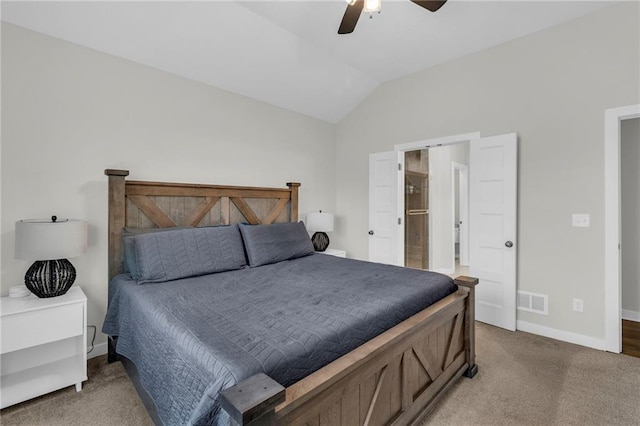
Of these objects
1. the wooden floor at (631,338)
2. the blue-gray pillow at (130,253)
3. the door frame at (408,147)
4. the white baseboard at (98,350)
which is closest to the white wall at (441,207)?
the door frame at (408,147)

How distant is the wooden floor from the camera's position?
2.69 meters

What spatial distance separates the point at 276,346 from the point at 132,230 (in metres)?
2.03

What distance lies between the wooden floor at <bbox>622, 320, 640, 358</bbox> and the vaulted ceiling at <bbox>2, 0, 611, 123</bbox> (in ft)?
9.85

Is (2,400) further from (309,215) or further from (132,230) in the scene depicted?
(309,215)

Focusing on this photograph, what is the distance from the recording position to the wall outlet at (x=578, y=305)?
2852 mm

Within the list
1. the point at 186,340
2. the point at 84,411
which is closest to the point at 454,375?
the point at 186,340

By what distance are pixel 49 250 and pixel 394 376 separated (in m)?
2.27

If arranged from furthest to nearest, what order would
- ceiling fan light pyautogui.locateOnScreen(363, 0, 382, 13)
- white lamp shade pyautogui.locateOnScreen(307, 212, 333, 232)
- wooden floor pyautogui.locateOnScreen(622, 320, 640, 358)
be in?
white lamp shade pyautogui.locateOnScreen(307, 212, 333, 232)
wooden floor pyautogui.locateOnScreen(622, 320, 640, 358)
ceiling fan light pyautogui.locateOnScreen(363, 0, 382, 13)

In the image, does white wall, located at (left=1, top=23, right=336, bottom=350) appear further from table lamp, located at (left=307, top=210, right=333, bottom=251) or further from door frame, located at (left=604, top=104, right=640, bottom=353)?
door frame, located at (left=604, top=104, right=640, bottom=353)

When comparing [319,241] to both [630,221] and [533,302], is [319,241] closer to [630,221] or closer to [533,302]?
[533,302]

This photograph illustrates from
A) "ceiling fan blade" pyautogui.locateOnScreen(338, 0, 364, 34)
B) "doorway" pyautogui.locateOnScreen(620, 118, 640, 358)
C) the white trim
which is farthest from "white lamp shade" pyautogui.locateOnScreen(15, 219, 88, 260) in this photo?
"doorway" pyautogui.locateOnScreen(620, 118, 640, 358)

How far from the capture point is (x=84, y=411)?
1924 mm

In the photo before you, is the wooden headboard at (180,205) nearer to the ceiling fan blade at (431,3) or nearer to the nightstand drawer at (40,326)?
the nightstand drawer at (40,326)

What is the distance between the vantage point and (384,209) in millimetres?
4336
